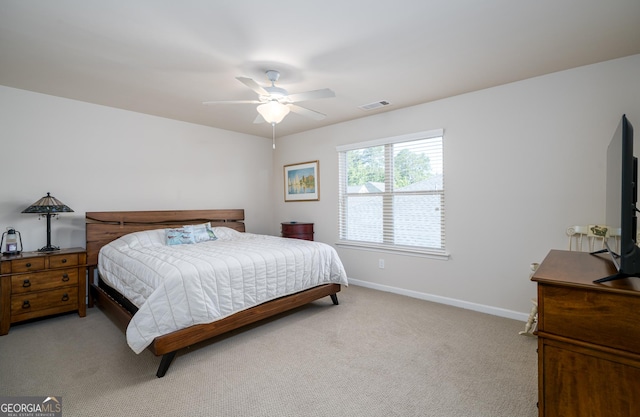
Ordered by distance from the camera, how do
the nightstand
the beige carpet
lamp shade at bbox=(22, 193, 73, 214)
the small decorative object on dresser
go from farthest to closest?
the small decorative object on dresser
lamp shade at bbox=(22, 193, 73, 214)
the nightstand
the beige carpet

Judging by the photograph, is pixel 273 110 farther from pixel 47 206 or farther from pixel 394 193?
pixel 47 206

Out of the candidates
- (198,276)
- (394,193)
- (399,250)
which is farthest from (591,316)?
(394,193)

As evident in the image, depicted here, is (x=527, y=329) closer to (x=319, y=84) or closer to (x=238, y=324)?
(x=238, y=324)

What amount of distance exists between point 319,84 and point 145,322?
104 inches

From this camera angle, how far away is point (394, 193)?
4.25 metres

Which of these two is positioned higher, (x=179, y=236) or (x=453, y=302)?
(x=179, y=236)

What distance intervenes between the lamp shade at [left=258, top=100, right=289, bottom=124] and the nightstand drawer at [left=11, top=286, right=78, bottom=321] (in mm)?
2854

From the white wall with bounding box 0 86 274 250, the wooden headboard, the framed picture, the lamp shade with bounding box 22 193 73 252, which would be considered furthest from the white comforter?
the framed picture

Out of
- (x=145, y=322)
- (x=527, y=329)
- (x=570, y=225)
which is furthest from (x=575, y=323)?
(x=145, y=322)

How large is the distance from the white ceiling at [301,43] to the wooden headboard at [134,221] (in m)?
1.49

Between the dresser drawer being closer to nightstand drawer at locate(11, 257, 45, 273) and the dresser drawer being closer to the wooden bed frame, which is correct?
the wooden bed frame

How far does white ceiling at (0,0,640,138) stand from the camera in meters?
1.99

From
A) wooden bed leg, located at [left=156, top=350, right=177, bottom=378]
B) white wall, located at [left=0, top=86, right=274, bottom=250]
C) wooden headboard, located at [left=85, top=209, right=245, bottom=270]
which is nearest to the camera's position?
wooden bed leg, located at [left=156, top=350, right=177, bottom=378]

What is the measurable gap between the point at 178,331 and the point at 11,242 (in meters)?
2.43
